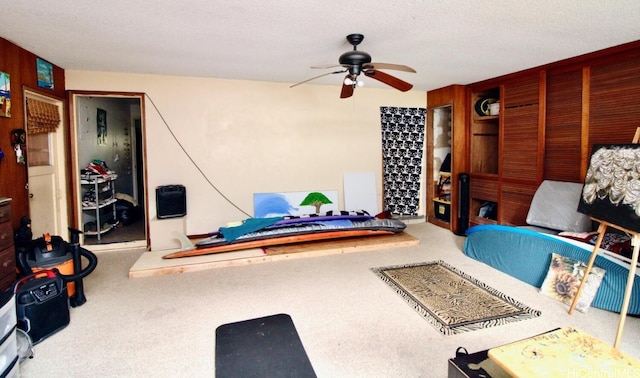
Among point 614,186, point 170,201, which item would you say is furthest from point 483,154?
point 170,201

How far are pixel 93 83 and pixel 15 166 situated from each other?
166 cm

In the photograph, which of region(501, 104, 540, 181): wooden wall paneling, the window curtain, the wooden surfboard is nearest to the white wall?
the window curtain

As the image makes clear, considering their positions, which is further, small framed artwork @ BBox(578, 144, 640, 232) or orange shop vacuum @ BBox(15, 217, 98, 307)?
orange shop vacuum @ BBox(15, 217, 98, 307)

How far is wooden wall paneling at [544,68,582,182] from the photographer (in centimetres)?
389

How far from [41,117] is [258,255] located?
2.89m

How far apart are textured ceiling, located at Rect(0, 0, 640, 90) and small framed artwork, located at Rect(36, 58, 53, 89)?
112 millimetres

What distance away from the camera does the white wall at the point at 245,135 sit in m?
4.73

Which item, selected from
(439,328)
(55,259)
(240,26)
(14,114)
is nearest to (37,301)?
(55,259)

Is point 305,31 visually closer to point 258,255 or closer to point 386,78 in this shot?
point 386,78

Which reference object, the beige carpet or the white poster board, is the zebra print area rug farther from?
the white poster board

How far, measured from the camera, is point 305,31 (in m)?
2.89

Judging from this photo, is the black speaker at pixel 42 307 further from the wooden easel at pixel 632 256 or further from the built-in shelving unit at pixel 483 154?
the built-in shelving unit at pixel 483 154

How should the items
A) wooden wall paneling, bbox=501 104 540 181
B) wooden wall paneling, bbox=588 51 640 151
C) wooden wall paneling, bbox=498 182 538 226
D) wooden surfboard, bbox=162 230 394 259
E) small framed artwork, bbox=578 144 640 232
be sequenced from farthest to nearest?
wooden wall paneling, bbox=498 182 538 226, wooden wall paneling, bbox=501 104 540 181, wooden surfboard, bbox=162 230 394 259, wooden wall paneling, bbox=588 51 640 151, small framed artwork, bbox=578 144 640 232

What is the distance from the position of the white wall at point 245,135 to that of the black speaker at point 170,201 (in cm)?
26
